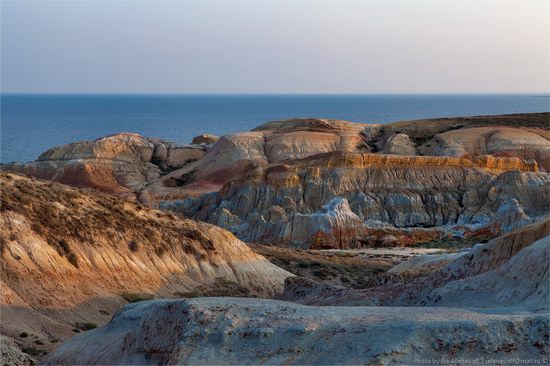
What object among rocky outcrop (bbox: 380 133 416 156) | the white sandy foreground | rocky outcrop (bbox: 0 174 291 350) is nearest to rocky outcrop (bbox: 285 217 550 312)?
the white sandy foreground

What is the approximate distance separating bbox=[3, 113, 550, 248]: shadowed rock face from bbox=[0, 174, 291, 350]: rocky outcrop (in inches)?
752

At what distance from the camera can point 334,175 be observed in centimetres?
6456

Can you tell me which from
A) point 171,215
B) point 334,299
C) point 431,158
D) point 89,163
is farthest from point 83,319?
point 89,163

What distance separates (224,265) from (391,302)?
1216cm

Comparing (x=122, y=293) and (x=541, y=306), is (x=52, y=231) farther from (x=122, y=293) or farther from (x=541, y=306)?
(x=541, y=306)

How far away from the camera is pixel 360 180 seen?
64.4 meters

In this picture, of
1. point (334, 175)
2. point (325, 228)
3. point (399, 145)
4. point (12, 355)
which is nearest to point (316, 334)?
point (12, 355)

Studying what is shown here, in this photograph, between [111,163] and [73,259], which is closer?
[73,259]

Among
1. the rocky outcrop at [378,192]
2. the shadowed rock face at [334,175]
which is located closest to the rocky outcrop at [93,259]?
the shadowed rock face at [334,175]

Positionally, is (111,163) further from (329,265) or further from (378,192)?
(329,265)

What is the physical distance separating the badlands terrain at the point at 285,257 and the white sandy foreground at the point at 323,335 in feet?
0.11

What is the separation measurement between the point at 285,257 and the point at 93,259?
1350 cm

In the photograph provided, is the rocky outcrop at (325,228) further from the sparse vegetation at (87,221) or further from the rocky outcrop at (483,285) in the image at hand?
the rocky outcrop at (483,285)

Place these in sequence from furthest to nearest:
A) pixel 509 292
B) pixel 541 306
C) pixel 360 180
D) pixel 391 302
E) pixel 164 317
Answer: pixel 360 180, pixel 391 302, pixel 509 292, pixel 541 306, pixel 164 317
